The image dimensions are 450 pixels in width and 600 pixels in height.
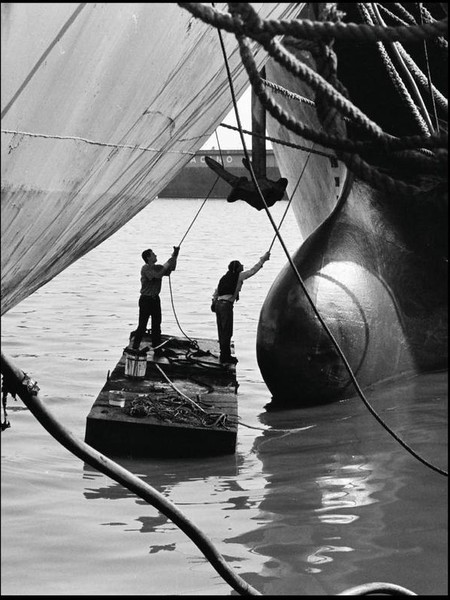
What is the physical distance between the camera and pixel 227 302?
1096 centimetres

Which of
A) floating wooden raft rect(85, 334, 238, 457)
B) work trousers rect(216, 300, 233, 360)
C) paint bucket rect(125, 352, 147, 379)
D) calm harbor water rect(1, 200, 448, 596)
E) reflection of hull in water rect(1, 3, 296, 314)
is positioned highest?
reflection of hull in water rect(1, 3, 296, 314)

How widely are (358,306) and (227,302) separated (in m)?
1.77

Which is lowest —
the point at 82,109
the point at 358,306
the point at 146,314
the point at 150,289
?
the point at 146,314

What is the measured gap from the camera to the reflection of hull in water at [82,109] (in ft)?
10.9

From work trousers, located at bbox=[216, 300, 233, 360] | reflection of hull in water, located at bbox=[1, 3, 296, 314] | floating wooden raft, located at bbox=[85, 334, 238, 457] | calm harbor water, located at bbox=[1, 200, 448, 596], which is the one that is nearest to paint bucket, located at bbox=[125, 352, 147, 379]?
floating wooden raft, located at bbox=[85, 334, 238, 457]

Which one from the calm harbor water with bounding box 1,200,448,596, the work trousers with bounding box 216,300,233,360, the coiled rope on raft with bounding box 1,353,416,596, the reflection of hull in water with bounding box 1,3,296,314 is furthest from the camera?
the work trousers with bounding box 216,300,233,360

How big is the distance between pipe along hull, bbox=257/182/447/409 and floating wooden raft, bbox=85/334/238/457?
800 millimetres

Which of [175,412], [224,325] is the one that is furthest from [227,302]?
[175,412]

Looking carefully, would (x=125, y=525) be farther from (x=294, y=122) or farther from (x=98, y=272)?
(x=98, y=272)

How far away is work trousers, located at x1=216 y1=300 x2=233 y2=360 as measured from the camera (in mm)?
10867

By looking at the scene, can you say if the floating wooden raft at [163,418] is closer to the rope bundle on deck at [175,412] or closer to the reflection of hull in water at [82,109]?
the rope bundle on deck at [175,412]

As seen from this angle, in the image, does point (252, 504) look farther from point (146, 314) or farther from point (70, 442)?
point (146, 314)

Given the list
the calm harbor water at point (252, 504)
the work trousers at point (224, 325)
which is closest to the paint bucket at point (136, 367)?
the calm harbor water at point (252, 504)

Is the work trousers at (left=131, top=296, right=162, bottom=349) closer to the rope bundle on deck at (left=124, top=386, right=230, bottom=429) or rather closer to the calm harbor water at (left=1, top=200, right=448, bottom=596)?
the calm harbor water at (left=1, top=200, right=448, bottom=596)
